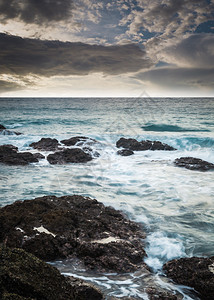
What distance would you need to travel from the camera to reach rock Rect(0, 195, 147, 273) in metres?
3.59

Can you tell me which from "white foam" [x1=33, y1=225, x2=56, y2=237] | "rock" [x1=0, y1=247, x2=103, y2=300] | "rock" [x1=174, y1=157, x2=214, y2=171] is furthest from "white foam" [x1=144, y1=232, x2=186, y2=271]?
"rock" [x1=174, y1=157, x2=214, y2=171]

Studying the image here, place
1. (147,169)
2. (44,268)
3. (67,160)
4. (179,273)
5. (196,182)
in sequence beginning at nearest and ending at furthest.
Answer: (44,268) → (179,273) → (196,182) → (147,169) → (67,160)

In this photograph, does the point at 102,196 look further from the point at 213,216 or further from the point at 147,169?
the point at 147,169

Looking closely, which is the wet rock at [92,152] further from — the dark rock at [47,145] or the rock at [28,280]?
the rock at [28,280]

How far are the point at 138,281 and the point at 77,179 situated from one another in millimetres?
5396

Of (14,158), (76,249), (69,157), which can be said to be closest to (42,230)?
(76,249)

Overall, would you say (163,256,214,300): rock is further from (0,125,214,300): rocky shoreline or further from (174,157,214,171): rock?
(174,157,214,171): rock

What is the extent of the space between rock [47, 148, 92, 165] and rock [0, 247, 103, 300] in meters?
8.34

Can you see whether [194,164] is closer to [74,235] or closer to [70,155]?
[70,155]

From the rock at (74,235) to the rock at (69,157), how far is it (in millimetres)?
5747

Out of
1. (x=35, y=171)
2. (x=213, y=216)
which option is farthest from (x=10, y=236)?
(x=35, y=171)

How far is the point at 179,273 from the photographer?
3.35m

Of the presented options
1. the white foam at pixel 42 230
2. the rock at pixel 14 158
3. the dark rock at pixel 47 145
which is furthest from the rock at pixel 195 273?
the dark rock at pixel 47 145

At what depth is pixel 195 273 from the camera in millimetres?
3252
